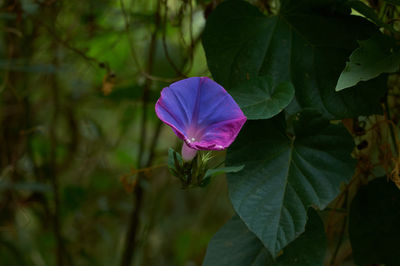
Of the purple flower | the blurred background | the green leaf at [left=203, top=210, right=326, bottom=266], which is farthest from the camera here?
the blurred background

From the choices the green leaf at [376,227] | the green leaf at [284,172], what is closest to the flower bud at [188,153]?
the green leaf at [284,172]

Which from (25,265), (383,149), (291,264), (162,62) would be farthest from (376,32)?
(25,265)

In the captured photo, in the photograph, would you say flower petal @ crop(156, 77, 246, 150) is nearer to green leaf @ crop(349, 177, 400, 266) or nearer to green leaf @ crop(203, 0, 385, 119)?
green leaf @ crop(203, 0, 385, 119)

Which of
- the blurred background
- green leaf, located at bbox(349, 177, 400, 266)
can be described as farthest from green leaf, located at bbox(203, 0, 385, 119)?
the blurred background

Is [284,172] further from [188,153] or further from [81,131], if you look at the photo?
[81,131]

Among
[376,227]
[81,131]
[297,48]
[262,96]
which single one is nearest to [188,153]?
[262,96]

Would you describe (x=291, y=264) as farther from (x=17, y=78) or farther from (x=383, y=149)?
(x=17, y=78)
